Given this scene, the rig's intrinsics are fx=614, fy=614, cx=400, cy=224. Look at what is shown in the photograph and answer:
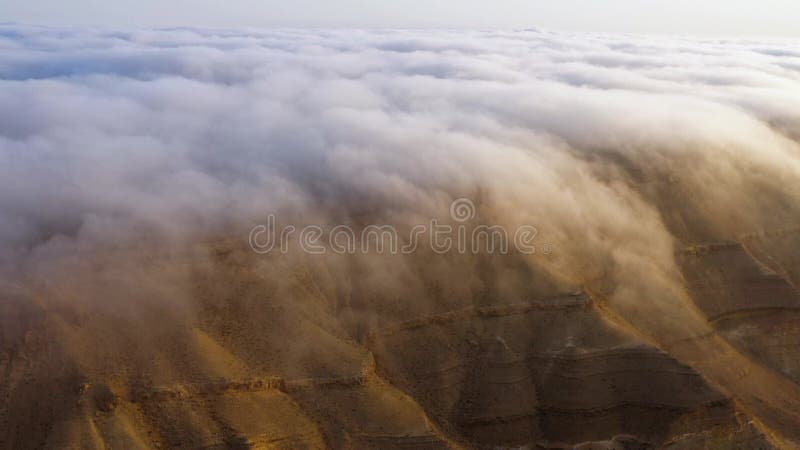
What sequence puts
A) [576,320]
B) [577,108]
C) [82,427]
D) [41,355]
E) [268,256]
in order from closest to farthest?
1. [82,427]
2. [41,355]
3. [576,320]
4. [268,256]
5. [577,108]

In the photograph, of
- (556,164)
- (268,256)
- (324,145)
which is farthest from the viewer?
(324,145)

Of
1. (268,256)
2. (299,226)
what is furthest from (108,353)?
(299,226)

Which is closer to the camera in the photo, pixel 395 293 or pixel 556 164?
pixel 395 293

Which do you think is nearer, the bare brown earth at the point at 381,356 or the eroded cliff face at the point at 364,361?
the eroded cliff face at the point at 364,361

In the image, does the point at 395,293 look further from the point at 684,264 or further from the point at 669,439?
the point at 684,264

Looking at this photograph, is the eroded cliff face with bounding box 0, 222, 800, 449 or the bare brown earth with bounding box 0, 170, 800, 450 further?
the bare brown earth with bounding box 0, 170, 800, 450

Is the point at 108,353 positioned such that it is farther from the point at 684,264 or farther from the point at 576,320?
the point at 684,264

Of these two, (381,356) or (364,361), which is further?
(381,356)

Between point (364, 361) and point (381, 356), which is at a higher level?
point (364, 361)

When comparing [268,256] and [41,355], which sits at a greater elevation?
[268,256]

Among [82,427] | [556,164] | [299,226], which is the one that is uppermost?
[556,164]
